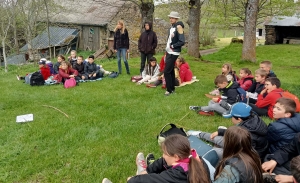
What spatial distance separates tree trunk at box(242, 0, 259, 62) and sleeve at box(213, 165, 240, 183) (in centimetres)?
1175

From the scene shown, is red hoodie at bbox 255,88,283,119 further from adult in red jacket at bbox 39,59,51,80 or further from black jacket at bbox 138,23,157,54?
adult in red jacket at bbox 39,59,51,80

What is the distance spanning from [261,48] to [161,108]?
1643 centimetres

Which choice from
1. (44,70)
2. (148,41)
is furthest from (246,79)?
(44,70)

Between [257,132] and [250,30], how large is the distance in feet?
35.5

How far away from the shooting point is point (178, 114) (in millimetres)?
5898

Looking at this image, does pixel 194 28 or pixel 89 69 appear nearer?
pixel 89 69

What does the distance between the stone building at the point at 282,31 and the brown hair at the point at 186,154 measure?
79.0 feet

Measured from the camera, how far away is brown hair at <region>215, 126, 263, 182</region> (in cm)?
266

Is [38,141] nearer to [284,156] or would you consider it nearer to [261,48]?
[284,156]

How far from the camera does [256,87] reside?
652 cm

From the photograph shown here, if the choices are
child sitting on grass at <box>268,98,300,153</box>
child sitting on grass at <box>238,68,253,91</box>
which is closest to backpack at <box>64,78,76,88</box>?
child sitting on grass at <box>238,68,253,91</box>

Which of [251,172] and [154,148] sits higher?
[251,172]

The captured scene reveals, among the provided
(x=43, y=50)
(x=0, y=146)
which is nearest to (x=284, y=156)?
(x=0, y=146)

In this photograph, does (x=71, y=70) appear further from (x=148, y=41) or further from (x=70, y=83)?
(x=148, y=41)
